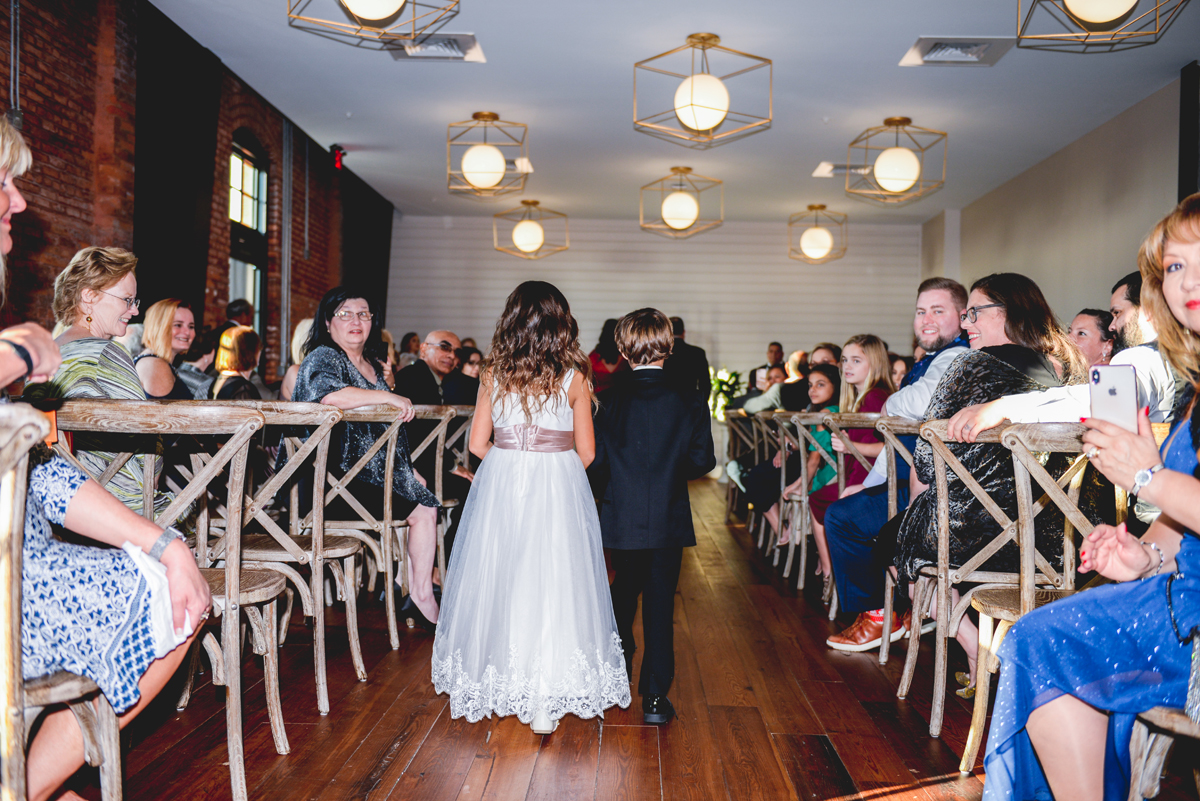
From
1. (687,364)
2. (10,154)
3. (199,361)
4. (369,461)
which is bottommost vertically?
(369,461)

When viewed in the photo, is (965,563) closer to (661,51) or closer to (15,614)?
(15,614)

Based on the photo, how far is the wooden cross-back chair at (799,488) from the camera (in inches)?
161

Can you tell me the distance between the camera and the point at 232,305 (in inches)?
231

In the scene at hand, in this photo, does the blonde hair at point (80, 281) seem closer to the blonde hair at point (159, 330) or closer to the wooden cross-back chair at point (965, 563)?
the blonde hair at point (159, 330)

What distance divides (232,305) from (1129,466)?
18.8 ft

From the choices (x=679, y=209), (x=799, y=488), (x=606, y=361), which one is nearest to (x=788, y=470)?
(x=799, y=488)

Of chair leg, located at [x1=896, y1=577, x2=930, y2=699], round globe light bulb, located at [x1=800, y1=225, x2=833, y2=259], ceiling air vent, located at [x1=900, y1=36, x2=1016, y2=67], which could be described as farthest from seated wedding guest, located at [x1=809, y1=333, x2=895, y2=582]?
round globe light bulb, located at [x1=800, y1=225, x2=833, y2=259]

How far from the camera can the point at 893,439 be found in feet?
9.46

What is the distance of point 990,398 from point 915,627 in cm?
80

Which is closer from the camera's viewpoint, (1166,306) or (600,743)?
(1166,306)

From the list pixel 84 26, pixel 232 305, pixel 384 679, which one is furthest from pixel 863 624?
pixel 84 26

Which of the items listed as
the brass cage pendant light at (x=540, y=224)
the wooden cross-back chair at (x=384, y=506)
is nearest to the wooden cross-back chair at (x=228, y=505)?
the wooden cross-back chair at (x=384, y=506)

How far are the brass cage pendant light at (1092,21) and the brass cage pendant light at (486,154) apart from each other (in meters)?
3.37

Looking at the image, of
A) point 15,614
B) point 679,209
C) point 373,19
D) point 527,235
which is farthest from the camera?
point 527,235
